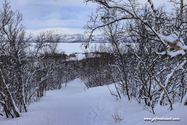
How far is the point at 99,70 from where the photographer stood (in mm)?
26203

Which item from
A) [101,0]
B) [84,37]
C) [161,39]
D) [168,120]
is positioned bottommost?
[168,120]

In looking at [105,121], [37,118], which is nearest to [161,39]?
[105,121]

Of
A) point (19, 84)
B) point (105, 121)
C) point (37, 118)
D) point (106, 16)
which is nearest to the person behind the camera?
point (106, 16)

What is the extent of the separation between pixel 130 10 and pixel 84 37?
158 cm

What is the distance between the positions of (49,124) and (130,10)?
5.68 m

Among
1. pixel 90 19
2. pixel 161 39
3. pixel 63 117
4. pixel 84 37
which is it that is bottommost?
pixel 63 117

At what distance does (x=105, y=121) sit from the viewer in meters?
5.61

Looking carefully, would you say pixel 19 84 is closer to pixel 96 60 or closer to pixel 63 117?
pixel 63 117

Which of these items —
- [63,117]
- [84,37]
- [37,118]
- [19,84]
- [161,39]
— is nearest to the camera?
[161,39]

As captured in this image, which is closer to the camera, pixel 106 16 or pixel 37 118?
pixel 106 16

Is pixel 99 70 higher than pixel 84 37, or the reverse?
pixel 84 37

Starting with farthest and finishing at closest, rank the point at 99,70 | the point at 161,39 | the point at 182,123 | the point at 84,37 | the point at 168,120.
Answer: the point at 99,70
the point at 84,37
the point at 161,39
the point at 168,120
the point at 182,123

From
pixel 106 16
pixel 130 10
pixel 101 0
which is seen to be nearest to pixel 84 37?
pixel 106 16

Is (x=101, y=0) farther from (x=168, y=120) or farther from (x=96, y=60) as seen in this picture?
(x=96, y=60)
